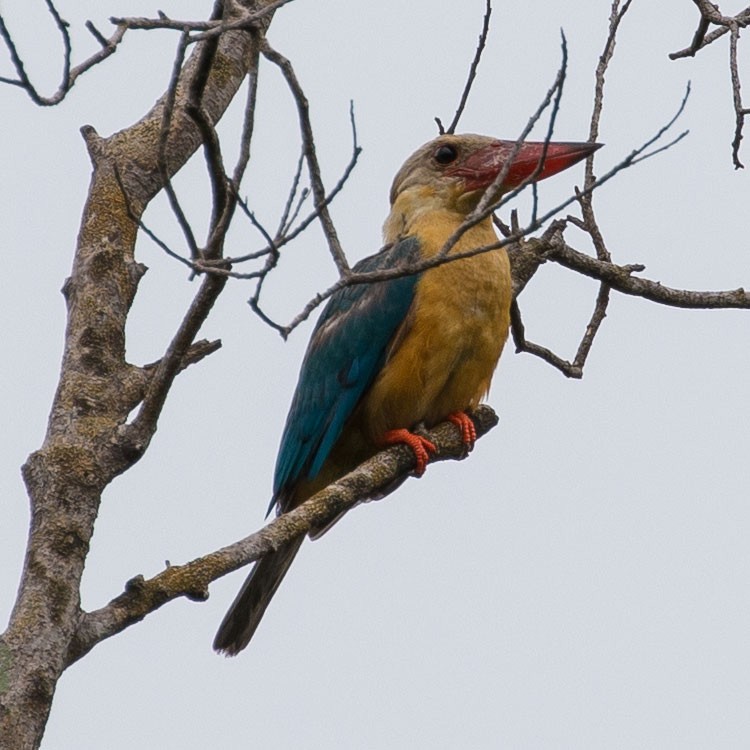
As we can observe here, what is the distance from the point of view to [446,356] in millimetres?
5637

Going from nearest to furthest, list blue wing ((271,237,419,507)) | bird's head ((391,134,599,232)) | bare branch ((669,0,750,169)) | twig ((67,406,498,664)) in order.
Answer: twig ((67,406,498,664)) → bare branch ((669,0,750,169)) → blue wing ((271,237,419,507)) → bird's head ((391,134,599,232))

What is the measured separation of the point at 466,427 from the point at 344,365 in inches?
24.8

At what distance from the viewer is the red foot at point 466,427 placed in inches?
223

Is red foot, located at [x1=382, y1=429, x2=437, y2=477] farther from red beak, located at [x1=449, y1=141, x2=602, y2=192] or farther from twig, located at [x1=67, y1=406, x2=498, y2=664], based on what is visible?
red beak, located at [x1=449, y1=141, x2=602, y2=192]

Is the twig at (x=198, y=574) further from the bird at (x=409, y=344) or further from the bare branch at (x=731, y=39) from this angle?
the bare branch at (x=731, y=39)

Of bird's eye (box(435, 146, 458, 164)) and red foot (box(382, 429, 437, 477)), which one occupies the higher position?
bird's eye (box(435, 146, 458, 164))

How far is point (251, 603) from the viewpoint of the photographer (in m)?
5.59

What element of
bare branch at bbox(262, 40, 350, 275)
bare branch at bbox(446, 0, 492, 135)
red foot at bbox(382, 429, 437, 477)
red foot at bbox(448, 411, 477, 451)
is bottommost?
bare branch at bbox(262, 40, 350, 275)

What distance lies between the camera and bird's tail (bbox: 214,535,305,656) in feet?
18.3

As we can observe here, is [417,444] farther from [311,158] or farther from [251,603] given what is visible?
[311,158]

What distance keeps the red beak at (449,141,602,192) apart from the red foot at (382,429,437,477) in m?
1.08

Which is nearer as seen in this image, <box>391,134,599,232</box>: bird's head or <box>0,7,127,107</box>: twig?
<box>0,7,127,107</box>: twig

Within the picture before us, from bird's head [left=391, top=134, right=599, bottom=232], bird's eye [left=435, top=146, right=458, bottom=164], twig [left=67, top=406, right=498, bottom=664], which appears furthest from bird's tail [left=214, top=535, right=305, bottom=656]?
bird's eye [left=435, top=146, right=458, bottom=164]

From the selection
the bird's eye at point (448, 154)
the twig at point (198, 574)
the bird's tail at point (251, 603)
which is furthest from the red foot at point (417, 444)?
the bird's eye at point (448, 154)
